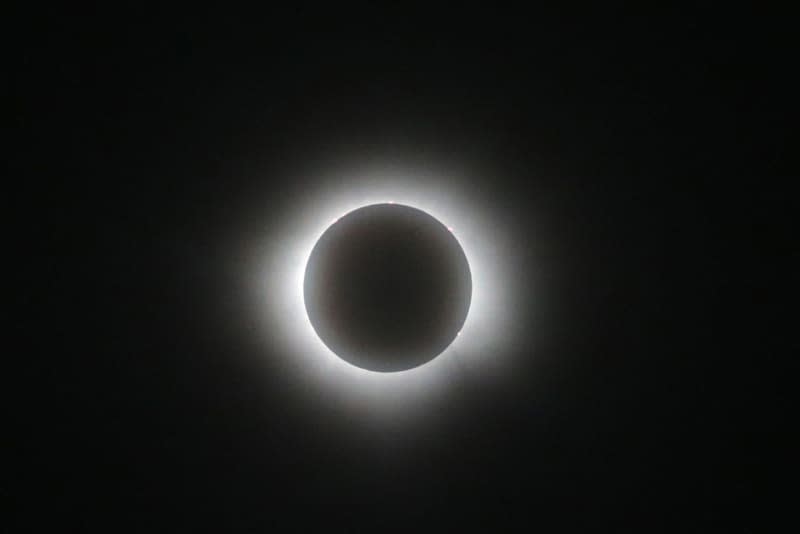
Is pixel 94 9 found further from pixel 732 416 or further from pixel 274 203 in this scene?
pixel 732 416

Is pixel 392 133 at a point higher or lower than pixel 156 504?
higher

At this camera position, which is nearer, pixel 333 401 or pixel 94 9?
pixel 94 9

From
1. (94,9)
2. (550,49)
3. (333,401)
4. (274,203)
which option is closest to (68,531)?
(333,401)

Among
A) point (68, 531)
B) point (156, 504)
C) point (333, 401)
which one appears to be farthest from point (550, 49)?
point (68, 531)

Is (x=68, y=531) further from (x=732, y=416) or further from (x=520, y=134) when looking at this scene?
(x=732, y=416)

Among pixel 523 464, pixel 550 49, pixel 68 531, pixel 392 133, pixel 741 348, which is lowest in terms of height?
pixel 68 531

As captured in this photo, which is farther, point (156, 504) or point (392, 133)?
point (156, 504)
